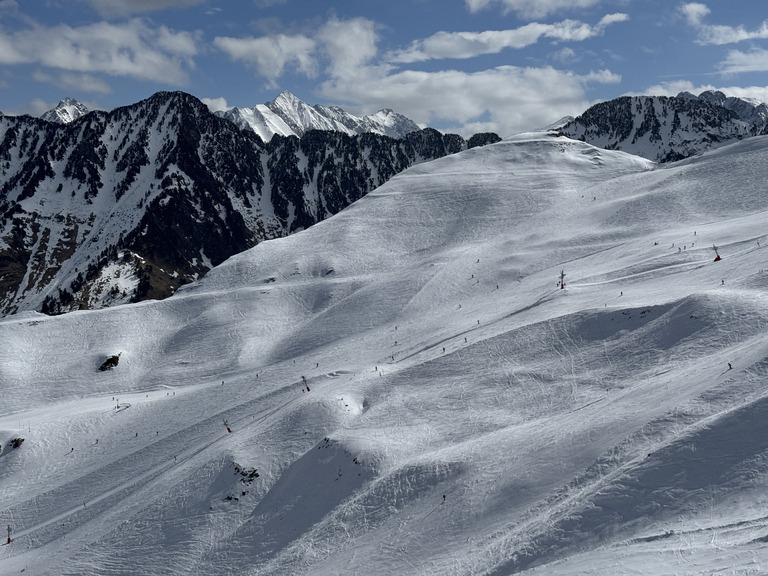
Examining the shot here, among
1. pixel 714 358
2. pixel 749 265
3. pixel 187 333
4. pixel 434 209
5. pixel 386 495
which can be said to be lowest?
pixel 386 495

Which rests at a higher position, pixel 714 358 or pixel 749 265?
pixel 749 265

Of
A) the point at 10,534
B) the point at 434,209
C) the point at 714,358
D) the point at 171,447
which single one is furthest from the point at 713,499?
the point at 434,209

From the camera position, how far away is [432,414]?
3566 cm

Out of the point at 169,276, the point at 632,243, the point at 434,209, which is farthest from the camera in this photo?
the point at 169,276

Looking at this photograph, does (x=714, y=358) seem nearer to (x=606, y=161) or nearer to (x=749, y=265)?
(x=749, y=265)

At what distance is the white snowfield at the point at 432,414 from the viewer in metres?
21.3

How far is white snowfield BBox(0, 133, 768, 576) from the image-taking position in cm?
2133

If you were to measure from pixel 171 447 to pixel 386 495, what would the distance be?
21935 millimetres

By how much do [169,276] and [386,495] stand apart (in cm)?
16144

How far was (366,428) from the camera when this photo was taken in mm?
35281

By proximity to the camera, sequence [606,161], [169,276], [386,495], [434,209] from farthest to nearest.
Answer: [169,276], [606,161], [434,209], [386,495]

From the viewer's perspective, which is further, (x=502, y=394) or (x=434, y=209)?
(x=434, y=209)

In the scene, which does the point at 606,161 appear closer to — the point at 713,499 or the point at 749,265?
the point at 749,265

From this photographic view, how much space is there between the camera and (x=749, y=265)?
41.3 m
